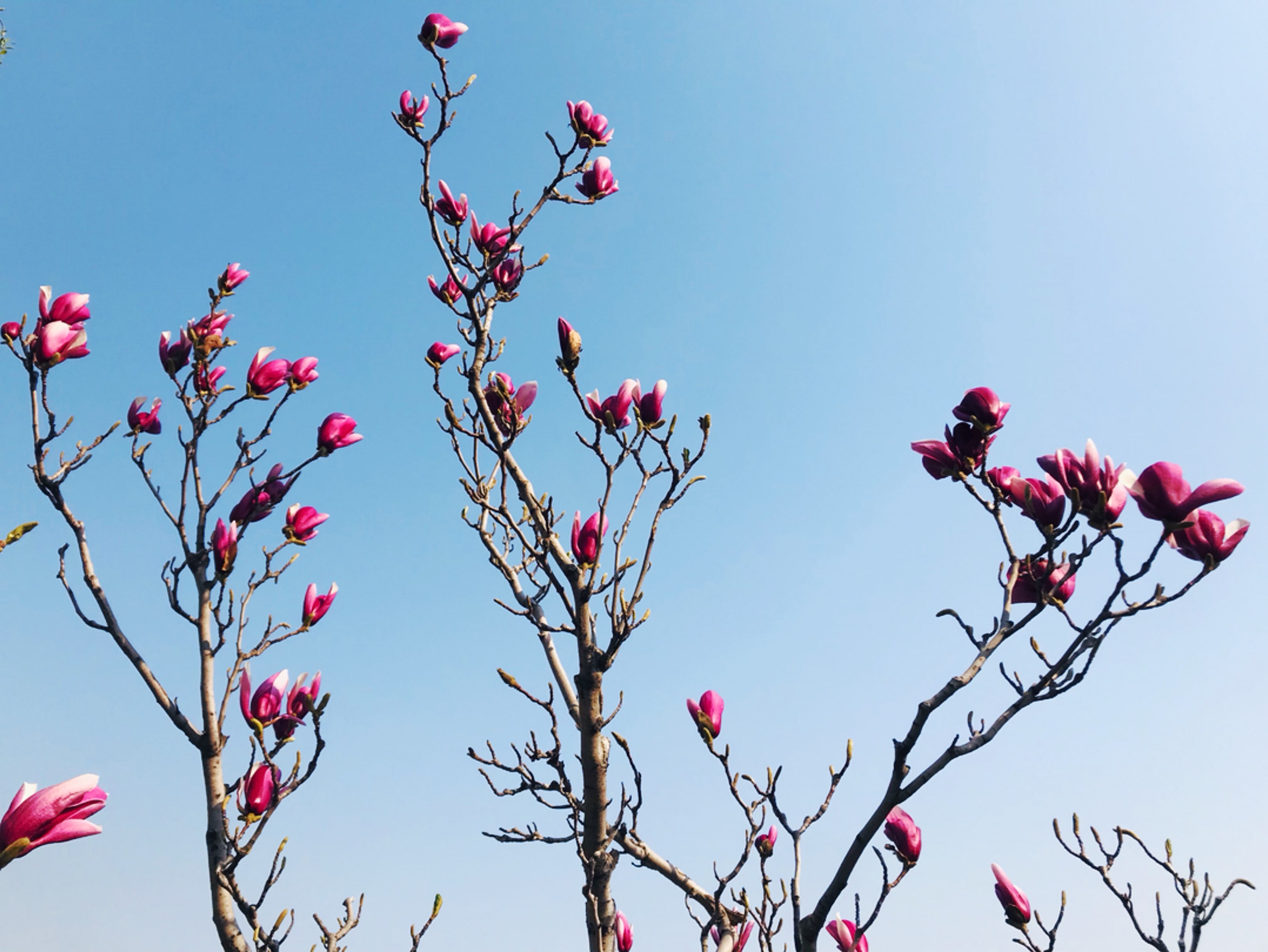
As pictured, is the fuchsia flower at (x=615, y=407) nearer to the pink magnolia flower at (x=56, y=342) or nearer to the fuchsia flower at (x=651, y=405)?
the fuchsia flower at (x=651, y=405)

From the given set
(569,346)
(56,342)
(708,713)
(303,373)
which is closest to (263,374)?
(303,373)

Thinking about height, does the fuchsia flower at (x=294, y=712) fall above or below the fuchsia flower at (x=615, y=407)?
below

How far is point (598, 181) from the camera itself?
3.32 metres

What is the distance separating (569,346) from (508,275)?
0.72 m

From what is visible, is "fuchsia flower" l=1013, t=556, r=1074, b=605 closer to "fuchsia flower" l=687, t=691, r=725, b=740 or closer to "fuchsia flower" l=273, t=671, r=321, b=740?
"fuchsia flower" l=687, t=691, r=725, b=740

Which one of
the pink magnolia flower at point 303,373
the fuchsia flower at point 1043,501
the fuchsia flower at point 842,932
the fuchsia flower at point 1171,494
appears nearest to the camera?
the fuchsia flower at point 1171,494

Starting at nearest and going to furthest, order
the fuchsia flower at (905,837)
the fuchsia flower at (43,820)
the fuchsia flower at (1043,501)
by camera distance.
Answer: the fuchsia flower at (43,820), the fuchsia flower at (1043,501), the fuchsia flower at (905,837)

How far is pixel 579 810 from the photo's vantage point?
100 inches

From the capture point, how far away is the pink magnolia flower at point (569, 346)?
2586 mm

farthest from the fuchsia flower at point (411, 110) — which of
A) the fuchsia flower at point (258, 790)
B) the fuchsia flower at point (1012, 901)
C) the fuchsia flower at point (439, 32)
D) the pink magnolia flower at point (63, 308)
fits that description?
the fuchsia flower at point (1012, 901)

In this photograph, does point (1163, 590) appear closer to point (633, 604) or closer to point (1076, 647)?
point (1076, 647)

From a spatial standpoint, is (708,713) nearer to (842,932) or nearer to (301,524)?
(842,932)

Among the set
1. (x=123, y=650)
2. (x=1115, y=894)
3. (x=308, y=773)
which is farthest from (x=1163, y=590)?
(x=123, y=650)

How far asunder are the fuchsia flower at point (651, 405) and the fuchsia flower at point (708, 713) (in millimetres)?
879
